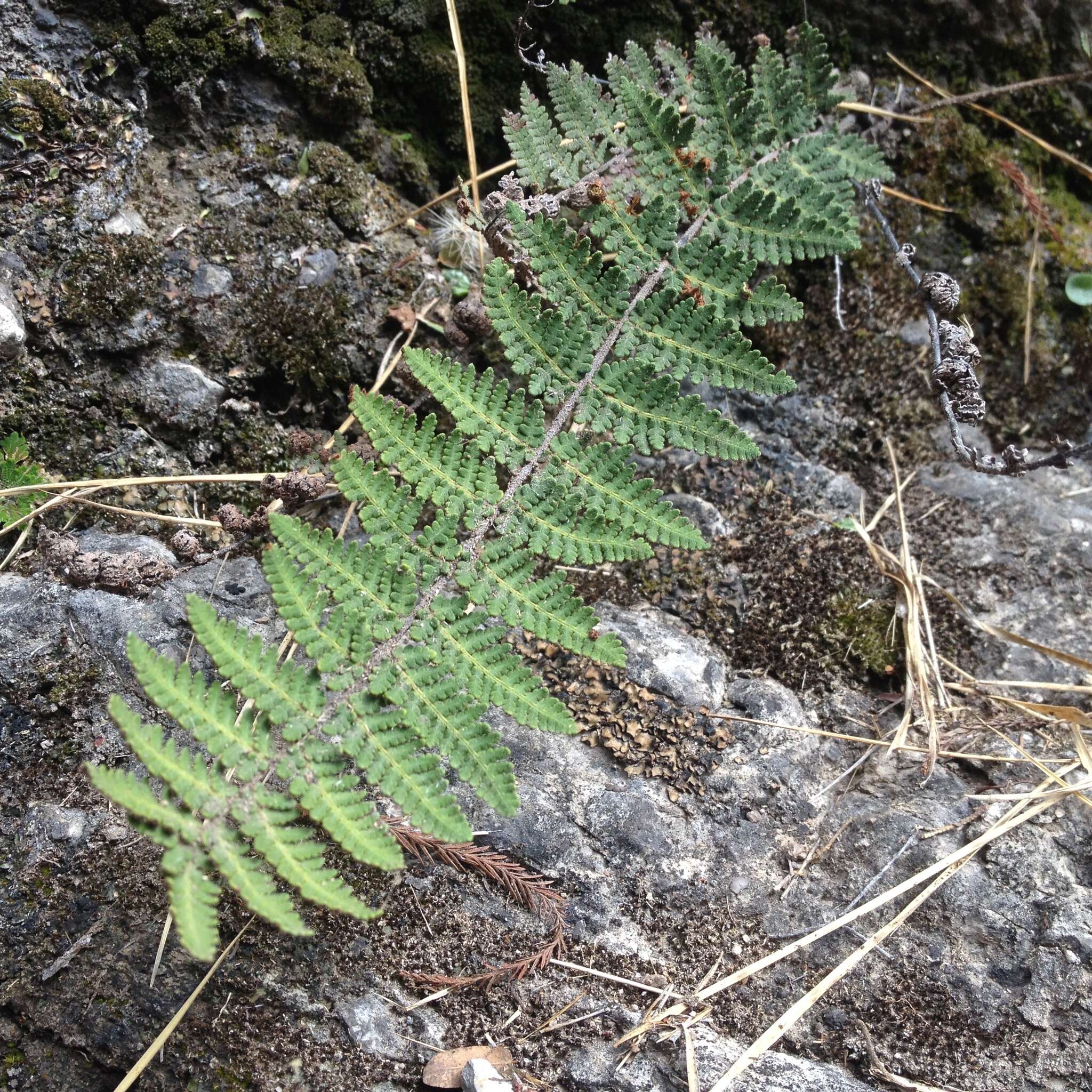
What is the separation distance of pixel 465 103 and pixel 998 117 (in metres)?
Result: 2.44

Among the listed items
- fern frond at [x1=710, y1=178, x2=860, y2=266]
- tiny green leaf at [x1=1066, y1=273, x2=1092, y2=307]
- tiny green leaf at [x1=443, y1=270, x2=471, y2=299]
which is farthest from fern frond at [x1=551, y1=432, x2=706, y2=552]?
tiny green leaf at [x1=1066, y1=273, x2=1092, y2=307]

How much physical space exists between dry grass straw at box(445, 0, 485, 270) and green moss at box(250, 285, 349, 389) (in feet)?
2.01

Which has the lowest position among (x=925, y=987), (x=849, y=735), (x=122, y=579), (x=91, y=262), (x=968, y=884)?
(x=925, y=987)

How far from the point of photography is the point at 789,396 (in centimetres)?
334

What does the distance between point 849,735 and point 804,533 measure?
761mm

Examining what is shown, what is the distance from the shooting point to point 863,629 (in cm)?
289

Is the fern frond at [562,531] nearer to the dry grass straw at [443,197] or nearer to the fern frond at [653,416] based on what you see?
the fern frond at [653,416]

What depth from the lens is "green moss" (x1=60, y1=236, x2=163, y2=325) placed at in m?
2.71

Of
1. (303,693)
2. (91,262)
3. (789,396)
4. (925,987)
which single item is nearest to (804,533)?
(789,396)

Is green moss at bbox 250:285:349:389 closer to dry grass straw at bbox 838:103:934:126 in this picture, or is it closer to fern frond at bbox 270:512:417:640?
fern frond at bbox 270:512:417:640

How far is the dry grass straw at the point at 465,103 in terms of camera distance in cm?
319

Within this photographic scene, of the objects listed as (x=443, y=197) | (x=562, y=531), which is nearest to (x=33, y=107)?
(x=443, y=197)

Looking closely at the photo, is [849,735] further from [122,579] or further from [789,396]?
[122,579]

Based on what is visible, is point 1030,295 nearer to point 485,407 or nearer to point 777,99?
point 777,99
